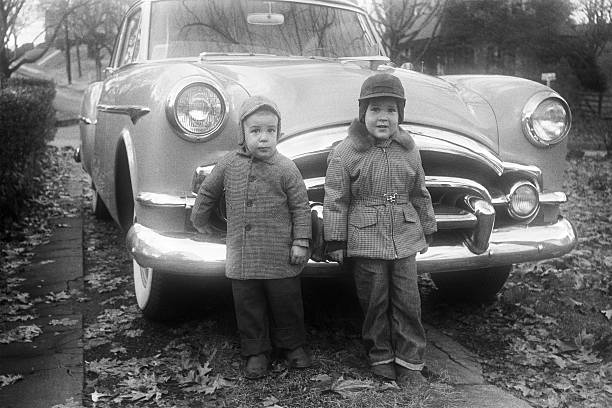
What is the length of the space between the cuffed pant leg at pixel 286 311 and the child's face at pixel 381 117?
66cm

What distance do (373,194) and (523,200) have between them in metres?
0.84

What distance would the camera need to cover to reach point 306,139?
2904 mm

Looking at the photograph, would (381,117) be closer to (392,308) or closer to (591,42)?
(392,308)

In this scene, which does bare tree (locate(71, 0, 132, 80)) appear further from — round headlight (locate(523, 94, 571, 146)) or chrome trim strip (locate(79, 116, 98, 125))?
round headlight (locate(523, 94, 571, 146))

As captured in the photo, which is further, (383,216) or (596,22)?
(596,22)

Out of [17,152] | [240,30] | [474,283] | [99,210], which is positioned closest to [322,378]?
[474,283]

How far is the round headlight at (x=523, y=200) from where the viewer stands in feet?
10.6

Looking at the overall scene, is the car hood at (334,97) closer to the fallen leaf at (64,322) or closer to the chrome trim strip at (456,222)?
the chrome trim strip at (456,222)

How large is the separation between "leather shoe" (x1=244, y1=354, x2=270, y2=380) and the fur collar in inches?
36.9

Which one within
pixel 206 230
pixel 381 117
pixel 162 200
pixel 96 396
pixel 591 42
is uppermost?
pixel 591 42

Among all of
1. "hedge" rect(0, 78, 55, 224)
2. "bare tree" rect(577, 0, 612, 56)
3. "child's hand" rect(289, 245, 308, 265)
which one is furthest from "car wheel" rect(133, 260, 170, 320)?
"bare tree" rect(577, 0, 612, 56)

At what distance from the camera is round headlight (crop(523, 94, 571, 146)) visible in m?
3.31

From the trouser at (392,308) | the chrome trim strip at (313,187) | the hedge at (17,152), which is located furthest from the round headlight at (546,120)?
the hedge at (17,152)

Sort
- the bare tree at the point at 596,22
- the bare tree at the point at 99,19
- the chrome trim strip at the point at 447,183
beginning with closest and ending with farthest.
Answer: the chrome trim strip at the point at 447,183 → the bare tree at the point at 596,22 → the bare tree at the point at 99,19
